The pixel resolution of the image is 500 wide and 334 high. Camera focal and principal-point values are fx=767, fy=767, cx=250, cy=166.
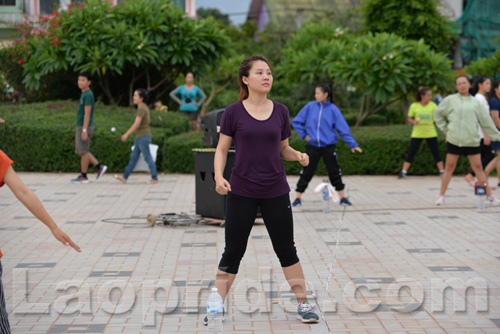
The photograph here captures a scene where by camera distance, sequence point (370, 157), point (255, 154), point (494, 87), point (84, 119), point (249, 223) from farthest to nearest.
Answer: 1. point (370, 157)
2. point (84, 119)
3. point (494, 87)
4. point (249, 223)
5. point (255, 154)

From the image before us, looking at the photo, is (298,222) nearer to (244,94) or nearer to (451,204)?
(451,204)

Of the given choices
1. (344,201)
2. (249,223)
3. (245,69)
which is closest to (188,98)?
(344,201)

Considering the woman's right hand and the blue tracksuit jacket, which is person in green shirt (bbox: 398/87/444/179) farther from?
the woman's right hand

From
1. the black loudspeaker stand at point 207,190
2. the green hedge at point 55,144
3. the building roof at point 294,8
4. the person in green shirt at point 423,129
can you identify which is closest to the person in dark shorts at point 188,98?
the green hedge at point 55,144

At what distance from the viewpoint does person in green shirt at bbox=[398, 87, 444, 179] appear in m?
13.5

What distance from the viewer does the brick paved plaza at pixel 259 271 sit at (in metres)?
4.96

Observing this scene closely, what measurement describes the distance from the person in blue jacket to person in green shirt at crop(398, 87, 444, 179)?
3.84m

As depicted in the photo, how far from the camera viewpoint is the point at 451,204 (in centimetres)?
1054

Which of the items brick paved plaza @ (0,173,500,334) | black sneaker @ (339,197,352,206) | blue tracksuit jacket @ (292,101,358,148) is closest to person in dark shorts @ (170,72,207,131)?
brick paved plaza @ (0,173,500,334)

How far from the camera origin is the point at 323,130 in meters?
9.99

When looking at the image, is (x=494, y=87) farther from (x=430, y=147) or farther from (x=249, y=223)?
(x=249, y=223)

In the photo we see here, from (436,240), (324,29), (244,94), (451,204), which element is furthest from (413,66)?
(244,94)

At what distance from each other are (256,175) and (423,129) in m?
9.33

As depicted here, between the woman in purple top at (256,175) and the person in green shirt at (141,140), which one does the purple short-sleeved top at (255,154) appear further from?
the person in green shirt at (141,140)
